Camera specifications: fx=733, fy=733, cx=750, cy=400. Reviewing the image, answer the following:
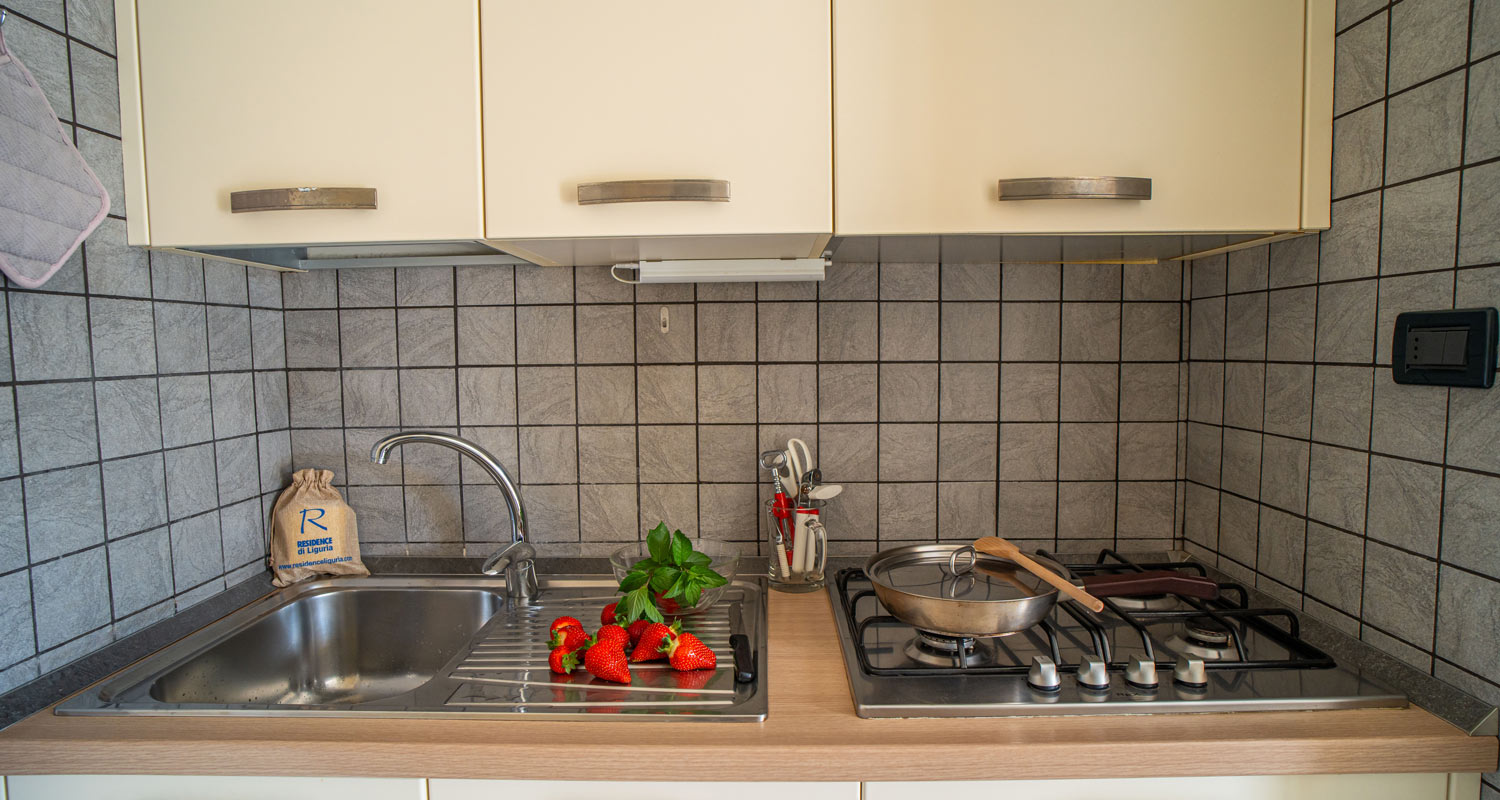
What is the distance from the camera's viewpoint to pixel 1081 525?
145cm

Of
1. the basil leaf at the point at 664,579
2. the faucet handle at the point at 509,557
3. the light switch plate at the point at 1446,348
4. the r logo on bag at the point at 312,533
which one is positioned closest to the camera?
the light switch plate at the point at 1446,348

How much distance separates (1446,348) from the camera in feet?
2.80

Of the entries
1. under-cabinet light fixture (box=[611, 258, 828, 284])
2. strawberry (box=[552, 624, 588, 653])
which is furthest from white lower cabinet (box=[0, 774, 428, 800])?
under-cabinet light fixture (box=[611, 258, 828, 284])

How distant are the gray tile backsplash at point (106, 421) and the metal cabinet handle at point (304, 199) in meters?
0.22

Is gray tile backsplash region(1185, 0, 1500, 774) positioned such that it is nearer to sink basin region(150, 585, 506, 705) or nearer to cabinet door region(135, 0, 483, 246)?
cabinet door region(135, 0, 483, 246)

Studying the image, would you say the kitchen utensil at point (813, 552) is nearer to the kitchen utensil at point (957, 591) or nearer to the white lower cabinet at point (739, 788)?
the kitchen utensil at point (957, 591)

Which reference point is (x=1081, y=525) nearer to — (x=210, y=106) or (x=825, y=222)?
(x=825, y=222)

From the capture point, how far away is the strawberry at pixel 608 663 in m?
1.01

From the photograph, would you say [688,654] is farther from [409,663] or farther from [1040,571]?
[409,663]

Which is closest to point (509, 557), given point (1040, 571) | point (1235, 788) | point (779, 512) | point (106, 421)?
point (779, 512)

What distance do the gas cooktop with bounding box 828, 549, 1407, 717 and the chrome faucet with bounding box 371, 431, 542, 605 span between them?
57 centimetres

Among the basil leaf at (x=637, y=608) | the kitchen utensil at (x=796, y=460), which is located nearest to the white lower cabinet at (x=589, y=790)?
the basil leaf at (x=637, y=608)

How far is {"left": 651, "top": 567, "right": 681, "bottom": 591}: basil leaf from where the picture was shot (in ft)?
3.82

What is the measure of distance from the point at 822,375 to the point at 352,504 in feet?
3.21
